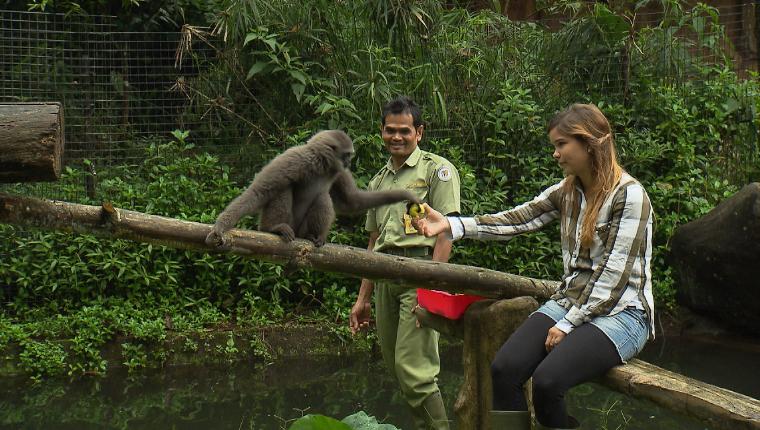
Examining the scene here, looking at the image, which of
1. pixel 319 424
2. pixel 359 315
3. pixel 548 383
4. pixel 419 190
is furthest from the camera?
pixel 359 315

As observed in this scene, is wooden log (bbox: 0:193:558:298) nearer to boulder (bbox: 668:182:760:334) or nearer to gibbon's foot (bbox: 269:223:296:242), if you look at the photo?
gibbon's foot (bbox: 269:223:296:242)

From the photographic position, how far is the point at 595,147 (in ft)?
12.4

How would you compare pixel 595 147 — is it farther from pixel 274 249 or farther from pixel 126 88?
pixel 126 88

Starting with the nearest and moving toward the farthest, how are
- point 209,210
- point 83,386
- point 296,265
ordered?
point 296,265 → point 83,386 → point 209,210

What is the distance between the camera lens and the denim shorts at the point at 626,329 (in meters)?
3.60

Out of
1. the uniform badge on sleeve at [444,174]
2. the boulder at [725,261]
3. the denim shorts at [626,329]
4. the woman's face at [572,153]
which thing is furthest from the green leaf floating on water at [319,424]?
the boulder at [725,261]

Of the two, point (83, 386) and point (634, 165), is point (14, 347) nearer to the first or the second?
point (83, 386)

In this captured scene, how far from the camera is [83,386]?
718cm

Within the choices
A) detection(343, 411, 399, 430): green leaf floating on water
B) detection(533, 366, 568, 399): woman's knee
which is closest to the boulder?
detection(533, 366, 568, 399): woman's knee

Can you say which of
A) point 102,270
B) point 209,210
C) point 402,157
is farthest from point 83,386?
point 402,157

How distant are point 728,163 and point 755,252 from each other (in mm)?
2456

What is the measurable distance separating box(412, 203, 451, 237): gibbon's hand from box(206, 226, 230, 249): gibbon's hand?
994 millimetres

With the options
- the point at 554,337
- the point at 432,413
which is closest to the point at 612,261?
the point at 554,337

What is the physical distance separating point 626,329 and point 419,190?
6.71ft
